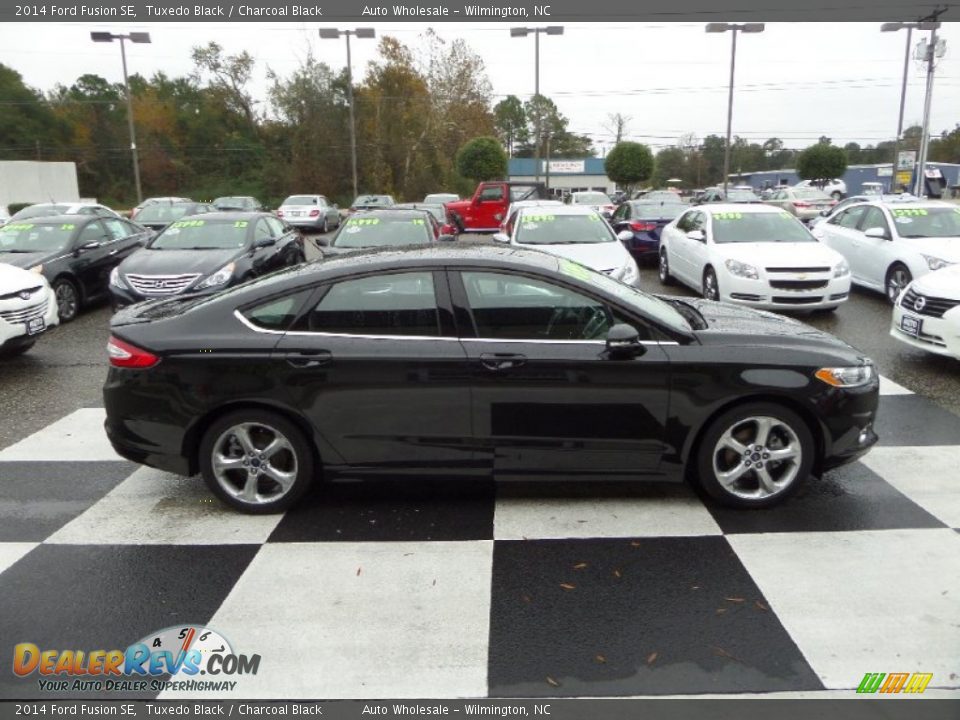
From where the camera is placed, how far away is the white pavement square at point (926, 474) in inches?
177

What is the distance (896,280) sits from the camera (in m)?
10.8

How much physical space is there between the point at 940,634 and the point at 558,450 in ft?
6.53

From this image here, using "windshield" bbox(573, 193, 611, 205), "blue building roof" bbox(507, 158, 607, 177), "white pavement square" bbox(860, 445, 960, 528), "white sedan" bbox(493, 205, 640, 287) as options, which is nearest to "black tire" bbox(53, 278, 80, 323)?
"white sedan" bbox(493, 205, 640, 287)

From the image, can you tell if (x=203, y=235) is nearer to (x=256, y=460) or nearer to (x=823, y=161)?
(x=256, y=460)

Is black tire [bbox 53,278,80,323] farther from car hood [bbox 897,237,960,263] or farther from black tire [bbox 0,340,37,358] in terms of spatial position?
car hood [bbox 897,237,960,263]

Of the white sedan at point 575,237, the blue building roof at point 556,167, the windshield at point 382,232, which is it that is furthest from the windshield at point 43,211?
the blue building roof at point 556,167

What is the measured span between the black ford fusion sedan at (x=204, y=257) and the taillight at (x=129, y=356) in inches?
192

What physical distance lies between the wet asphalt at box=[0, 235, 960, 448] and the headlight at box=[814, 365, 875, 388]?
260cm

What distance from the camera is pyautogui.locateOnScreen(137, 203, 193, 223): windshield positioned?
21.7 metres

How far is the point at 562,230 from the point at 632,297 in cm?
687

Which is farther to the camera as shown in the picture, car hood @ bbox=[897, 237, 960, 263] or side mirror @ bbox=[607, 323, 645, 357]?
car hood @ bbox=[897, 237, 960, 263]

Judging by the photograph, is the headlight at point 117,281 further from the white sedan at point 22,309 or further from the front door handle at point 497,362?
the front door handle at point 497,362

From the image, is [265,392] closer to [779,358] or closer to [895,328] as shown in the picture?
[779,358]
